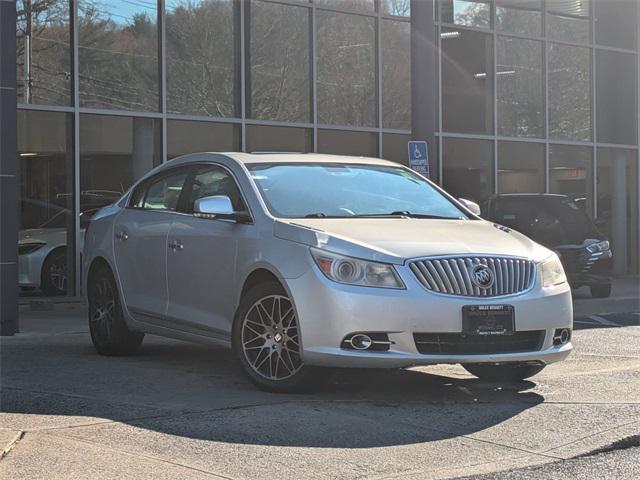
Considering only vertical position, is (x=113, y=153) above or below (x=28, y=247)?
above

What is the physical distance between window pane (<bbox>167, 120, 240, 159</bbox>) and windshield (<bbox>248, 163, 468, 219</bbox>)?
8.26 metres

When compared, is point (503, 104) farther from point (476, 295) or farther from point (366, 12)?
point (476, 295)

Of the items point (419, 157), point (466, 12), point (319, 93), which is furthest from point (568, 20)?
point (419, 157)

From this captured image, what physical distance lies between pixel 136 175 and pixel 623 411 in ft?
33.7

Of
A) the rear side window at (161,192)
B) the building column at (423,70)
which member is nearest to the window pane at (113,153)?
the building column at (423,70)

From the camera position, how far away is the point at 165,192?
27.2 ft

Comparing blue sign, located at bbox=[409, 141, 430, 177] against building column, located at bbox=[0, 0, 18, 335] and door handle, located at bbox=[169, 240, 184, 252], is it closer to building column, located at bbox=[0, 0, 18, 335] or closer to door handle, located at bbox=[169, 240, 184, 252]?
building column, located at bbox=[0, 0, 18, 335]

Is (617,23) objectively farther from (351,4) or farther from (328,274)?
(328,274)

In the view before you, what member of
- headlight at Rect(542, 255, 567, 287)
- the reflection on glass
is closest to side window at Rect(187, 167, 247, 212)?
headlight at Rect(542, 255, 567, 287)

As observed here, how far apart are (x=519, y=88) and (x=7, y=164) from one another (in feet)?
42.1

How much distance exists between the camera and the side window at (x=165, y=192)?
814 centimetres

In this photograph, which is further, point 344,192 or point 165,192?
point 165,192

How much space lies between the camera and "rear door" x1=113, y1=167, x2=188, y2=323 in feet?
25.9

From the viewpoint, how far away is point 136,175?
15.4 m
